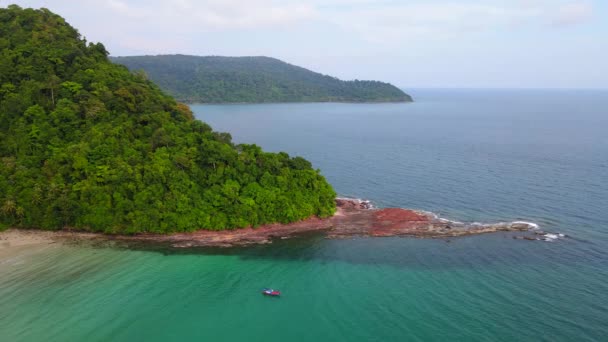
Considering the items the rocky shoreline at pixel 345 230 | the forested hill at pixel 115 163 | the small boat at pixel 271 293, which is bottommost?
the small boat at pixel 271 293

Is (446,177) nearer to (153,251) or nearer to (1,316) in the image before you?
(153,251)

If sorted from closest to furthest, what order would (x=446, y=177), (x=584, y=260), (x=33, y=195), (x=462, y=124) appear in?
(x=584, y=260)
(x=33, y=195)
(x=446, y=177)
(x=462, y=124)

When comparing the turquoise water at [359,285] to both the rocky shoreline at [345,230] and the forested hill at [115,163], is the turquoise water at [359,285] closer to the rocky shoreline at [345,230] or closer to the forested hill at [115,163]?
the rocky shoreline at [345,230]

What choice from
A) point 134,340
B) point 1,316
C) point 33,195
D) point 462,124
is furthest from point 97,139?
point 462,124

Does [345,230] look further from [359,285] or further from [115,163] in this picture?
[115,163]

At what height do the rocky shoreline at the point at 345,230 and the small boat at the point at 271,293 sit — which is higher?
the rocky shoreline at the point at 345,230

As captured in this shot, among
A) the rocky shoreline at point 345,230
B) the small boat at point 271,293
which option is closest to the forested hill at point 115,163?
the rocky shoreline at point 345,230
